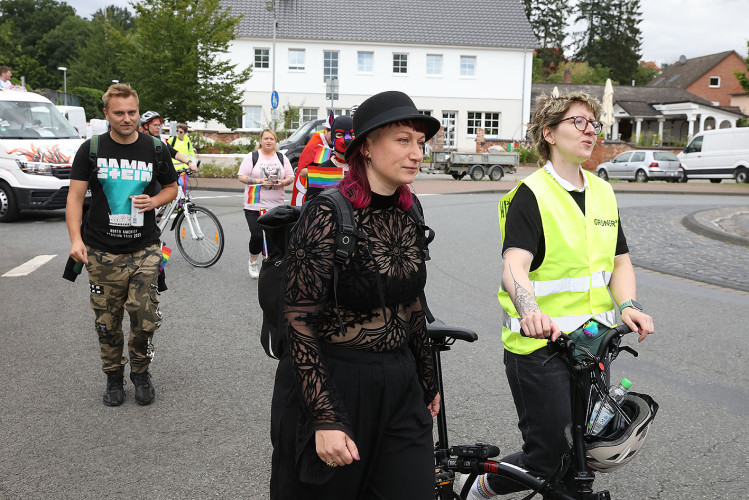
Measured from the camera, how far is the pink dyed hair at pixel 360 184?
7.87 ft

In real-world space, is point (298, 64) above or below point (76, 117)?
above

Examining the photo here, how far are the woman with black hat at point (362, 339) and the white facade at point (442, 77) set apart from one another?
46.8 m

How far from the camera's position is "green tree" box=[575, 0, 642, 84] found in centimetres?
9338

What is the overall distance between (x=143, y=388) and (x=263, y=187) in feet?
14.7

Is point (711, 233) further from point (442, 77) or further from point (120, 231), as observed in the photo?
point (442, 77)

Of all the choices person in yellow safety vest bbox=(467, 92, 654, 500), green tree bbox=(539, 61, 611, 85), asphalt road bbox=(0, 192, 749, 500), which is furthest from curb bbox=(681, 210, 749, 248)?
green tree bbox=(539, 61, 611, 85)

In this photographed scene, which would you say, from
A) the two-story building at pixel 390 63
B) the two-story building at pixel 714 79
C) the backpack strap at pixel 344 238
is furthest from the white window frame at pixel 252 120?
the backpack strap at pixel 344 238

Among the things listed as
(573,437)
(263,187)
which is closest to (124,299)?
(573,437)

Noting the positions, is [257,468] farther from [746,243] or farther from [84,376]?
[746,243]

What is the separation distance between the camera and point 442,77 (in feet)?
161

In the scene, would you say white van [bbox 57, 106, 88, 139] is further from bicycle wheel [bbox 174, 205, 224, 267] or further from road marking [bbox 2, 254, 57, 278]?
bicycle wheel [bbox 174, 205, 224, 267]

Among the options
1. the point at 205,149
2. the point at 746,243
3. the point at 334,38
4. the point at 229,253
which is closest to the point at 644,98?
the point at 334,38

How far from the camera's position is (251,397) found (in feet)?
17.1

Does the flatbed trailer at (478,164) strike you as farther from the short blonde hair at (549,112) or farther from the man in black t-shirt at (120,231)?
the short blonde hair at (549,112)
